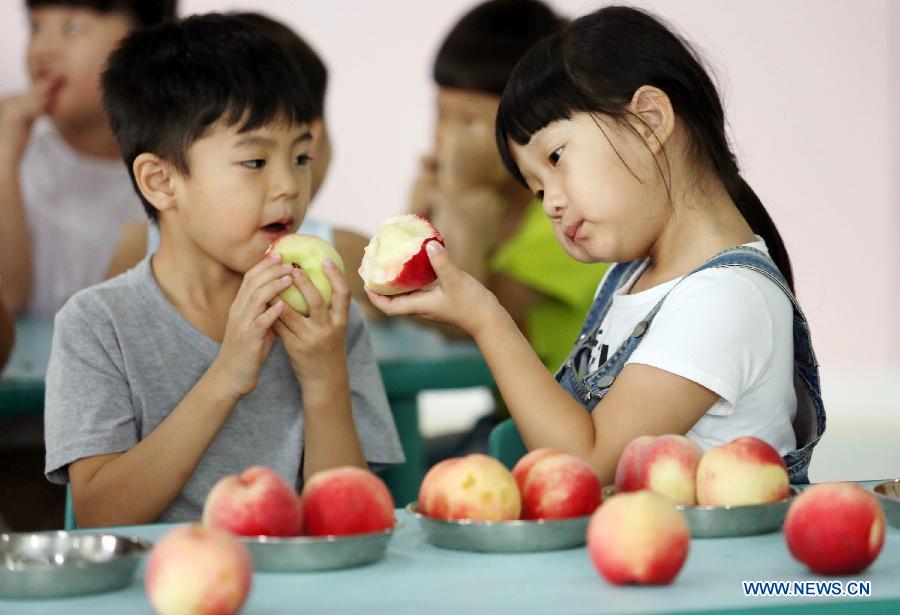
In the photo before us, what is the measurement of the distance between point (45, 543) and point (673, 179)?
3.35 ft

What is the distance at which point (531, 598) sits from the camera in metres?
0.81

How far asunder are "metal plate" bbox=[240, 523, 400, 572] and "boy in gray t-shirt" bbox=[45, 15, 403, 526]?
0.69 m

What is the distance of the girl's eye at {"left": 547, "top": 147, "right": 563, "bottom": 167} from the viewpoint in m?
1.62

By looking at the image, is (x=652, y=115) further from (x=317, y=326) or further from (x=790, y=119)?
(x=790, y=119)

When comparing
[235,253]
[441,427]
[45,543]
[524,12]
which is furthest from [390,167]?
[45,543]

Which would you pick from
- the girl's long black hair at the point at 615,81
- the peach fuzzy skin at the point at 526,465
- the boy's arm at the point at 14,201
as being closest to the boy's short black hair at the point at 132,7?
the boy's arm at the point at 14,201

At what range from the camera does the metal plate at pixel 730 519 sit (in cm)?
99

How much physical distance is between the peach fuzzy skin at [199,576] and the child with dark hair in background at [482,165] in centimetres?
196

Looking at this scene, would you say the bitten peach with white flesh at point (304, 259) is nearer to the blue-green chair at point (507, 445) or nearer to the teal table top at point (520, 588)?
the blue-green chair at point (507, 445)

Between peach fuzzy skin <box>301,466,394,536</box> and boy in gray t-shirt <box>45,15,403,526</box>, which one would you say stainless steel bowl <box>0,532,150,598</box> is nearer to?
peach fuzzy skin <box>301,466,394,536</box>

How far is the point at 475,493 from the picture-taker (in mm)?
959

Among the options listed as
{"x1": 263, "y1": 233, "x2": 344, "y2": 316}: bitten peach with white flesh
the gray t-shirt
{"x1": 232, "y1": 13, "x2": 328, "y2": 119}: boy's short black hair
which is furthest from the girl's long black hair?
{"x1": 232, "y1": 13, "x2": 328, "y2": 119}: boy's short black hair

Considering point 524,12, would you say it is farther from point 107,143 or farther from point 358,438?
point 358,438

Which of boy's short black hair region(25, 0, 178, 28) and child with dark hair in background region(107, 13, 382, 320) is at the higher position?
boy's short black hair region(25, 0, 178, 28)
